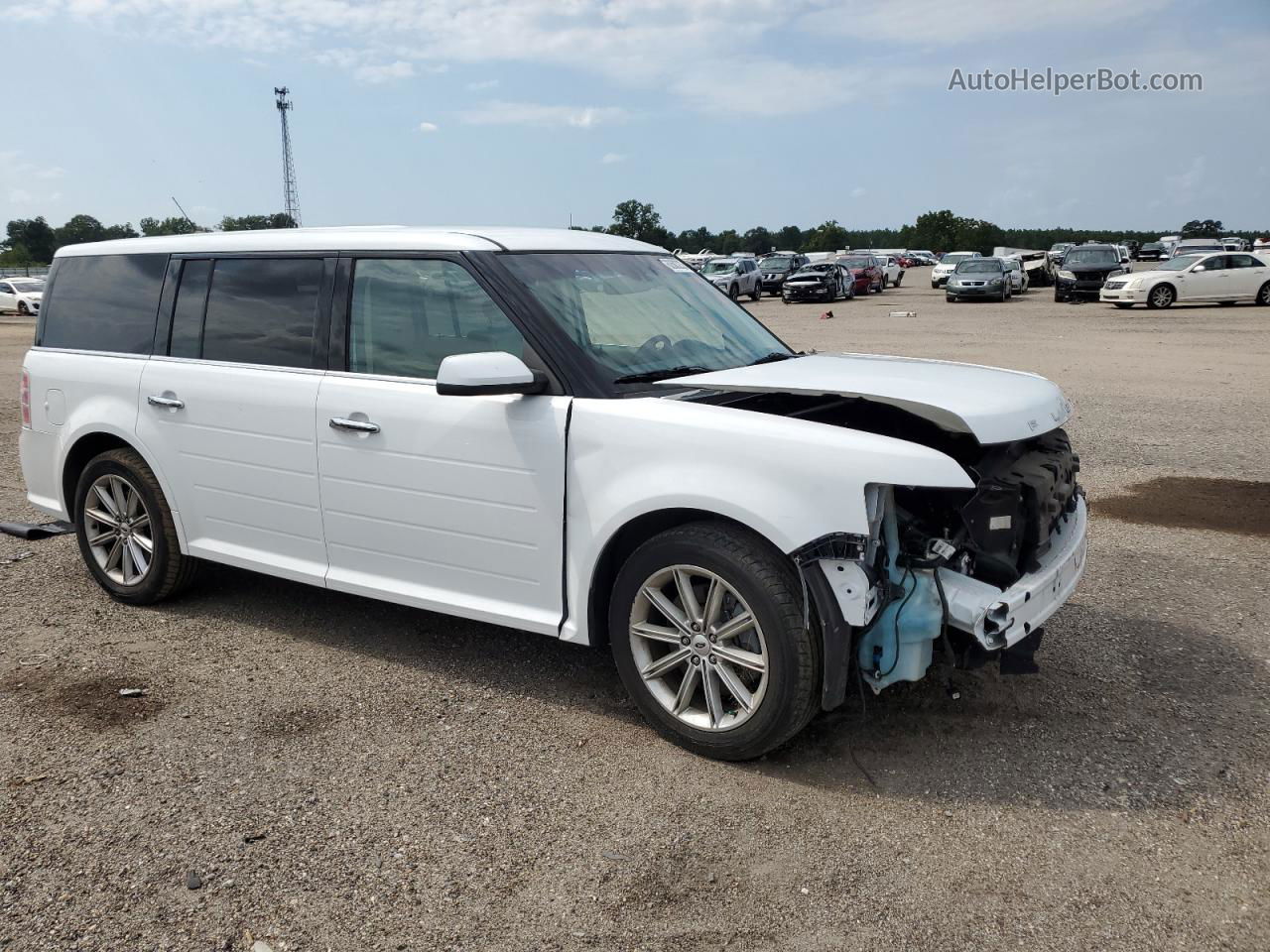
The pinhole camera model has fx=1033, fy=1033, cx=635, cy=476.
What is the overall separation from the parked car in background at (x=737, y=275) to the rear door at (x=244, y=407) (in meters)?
35.3

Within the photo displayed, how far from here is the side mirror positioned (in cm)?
371

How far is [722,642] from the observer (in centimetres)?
365

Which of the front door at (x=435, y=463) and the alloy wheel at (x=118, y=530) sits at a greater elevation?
the front door at (x=435, y=463)

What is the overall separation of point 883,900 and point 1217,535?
4.79 metres

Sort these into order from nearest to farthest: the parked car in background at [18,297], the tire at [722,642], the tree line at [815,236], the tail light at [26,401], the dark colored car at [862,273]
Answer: the tire at [722,642]
the tail light at [26,401]
the parked car in background at [18,297]
the dark colored car at [862,273]
the tree line at [815,236]

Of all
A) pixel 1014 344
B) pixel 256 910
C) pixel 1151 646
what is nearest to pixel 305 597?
pixel 256 910

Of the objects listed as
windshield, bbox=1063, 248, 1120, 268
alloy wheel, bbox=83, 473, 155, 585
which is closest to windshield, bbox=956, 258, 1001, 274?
windshield, bbox=1063, 248, 1120, 268

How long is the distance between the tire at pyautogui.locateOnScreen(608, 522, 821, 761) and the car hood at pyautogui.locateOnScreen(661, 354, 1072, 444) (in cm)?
65

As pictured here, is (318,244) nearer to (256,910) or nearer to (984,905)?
(256,910)

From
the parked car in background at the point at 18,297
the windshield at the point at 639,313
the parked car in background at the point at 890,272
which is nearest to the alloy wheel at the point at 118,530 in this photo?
the windshield at the point at 639,313

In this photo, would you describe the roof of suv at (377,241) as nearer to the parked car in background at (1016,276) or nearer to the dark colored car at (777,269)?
the parked car in background at (1016,276)

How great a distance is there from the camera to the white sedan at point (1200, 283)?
29.6 meters

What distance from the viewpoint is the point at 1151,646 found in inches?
189

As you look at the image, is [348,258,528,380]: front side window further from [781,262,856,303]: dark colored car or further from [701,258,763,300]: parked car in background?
[701,258,763,300]: parked car in background
